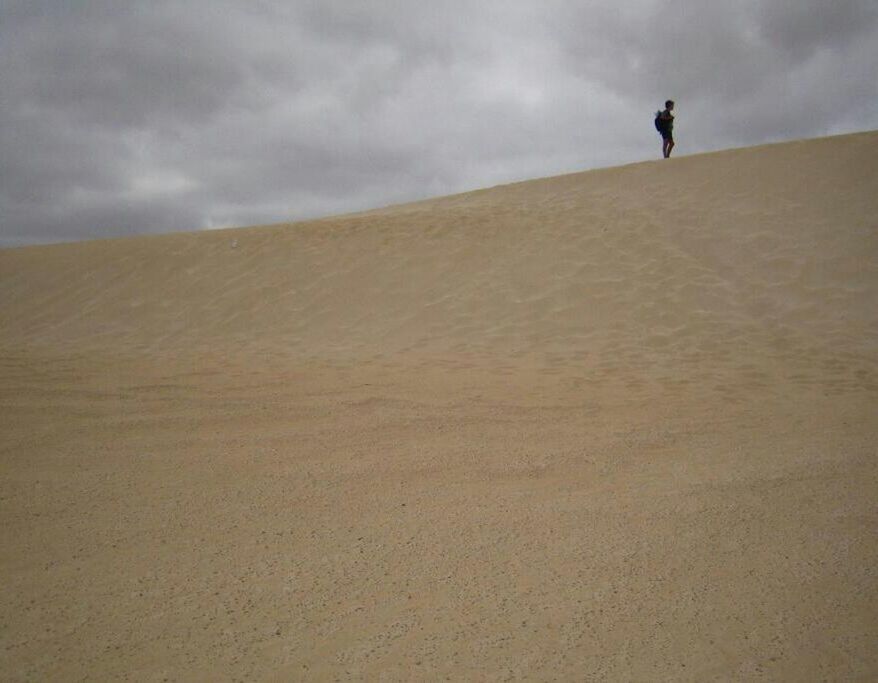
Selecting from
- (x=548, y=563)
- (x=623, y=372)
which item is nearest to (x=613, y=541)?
(x=548, y=563)

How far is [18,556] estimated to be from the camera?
240cm

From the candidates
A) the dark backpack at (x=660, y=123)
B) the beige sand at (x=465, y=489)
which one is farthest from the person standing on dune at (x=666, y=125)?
the beige sand at (x=465, y=489)

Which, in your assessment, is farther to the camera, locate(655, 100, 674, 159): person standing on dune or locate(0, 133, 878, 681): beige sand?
locate(655, 100, 674, 159): person standing on dune

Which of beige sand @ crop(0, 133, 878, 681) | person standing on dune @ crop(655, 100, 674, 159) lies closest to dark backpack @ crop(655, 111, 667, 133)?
person standing on dune @ crop(655, 100, 674, 159)

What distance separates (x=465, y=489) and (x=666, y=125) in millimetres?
13517

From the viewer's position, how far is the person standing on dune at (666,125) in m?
13.2

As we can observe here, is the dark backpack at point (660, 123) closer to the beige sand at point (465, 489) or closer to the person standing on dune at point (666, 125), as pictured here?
the person standing on dune at point (666, 125)

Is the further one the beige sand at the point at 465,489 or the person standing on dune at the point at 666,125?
the person standing on dune at the point at 666,125

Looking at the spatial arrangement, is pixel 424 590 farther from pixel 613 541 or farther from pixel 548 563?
pixel 613 541

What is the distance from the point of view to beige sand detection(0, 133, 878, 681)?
1.94 m

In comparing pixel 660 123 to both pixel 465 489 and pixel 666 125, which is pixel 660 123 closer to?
pixel 666 125

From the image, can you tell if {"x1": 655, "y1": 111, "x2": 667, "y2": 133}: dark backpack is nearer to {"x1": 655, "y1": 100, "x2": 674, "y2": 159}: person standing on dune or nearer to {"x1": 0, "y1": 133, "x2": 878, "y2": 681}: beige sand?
{"x1": 655, "y1": 100, "x2": 674, "y2": 159}: person standing on dune

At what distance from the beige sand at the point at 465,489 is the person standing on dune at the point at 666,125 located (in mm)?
5512

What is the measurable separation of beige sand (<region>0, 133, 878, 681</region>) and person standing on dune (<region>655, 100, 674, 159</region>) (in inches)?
217
